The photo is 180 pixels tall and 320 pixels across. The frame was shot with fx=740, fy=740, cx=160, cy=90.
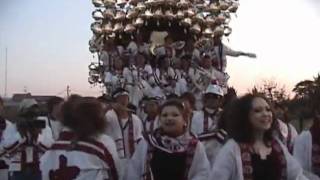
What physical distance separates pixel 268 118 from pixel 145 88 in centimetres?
1158

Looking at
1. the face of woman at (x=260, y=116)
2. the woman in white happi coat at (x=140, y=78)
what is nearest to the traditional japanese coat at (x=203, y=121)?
the face of woman at (x=260, y=116)

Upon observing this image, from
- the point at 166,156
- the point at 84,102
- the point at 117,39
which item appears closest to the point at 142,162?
the point at 166,156

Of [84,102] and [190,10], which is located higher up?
[190,10]

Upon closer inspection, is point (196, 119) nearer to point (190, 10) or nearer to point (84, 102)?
point (84, 102)

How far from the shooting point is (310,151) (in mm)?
6766

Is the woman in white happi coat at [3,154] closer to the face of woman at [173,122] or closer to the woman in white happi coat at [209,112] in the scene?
the woman in white happi coat at [209,112]

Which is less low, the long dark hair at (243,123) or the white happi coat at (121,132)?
the long dark hair at (243,123)

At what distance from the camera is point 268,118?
5.91 metres

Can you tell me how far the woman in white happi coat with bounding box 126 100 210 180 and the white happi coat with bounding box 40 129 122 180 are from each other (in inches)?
12.3

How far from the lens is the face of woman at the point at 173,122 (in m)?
6.31

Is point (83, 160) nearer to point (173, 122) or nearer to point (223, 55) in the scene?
point (173, 122)

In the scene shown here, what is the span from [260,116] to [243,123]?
15 cm

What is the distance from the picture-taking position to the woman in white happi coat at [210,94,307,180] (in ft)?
18.9

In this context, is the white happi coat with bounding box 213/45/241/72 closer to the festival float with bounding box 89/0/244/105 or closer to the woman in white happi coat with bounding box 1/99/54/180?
the festival float with bounding box 89/0/244/105
